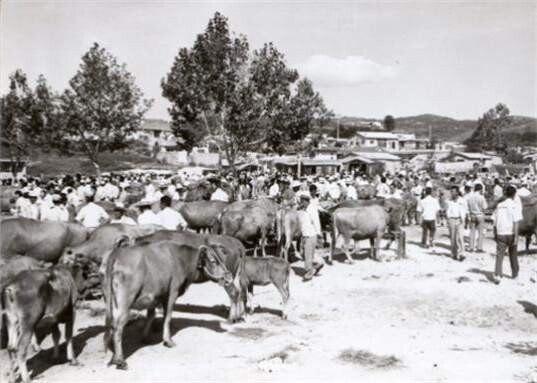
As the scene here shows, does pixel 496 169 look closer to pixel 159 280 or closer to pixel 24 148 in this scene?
pixel 24 148

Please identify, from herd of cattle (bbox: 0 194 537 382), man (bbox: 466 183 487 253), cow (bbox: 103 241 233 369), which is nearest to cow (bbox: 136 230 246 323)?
herd of cattle (bbox: 0 194 537 382)

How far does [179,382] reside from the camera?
23.4ft

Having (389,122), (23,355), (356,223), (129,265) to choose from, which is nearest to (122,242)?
(129,265)

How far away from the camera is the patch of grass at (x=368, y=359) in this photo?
7965mm

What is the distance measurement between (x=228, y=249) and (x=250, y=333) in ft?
5.67

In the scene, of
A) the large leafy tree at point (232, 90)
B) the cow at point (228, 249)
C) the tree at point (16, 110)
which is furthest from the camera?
the tree at point (16, 110)

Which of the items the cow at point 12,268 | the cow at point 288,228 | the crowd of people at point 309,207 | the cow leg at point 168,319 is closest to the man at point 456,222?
the crowd of people at point 309,207

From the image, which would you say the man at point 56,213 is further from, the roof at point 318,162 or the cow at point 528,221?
the roof at point 318,162

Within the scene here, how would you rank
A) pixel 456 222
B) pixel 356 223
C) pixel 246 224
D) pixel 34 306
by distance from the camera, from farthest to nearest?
pixel 456 222
pixel 356 223
pixel 246 224
pixel 34 306

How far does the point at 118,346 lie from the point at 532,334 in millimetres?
7222

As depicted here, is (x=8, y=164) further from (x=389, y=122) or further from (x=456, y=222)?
(x=389, y=122)

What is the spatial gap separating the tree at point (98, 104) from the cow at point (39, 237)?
23.2 metres

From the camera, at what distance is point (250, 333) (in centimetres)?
959

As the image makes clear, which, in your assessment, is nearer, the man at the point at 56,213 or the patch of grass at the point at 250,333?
the patch of grass at the point at 250,333
